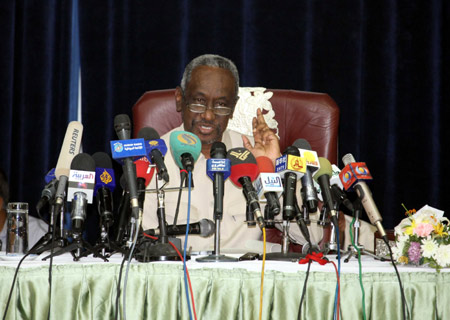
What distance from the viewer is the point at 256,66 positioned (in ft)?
11.1

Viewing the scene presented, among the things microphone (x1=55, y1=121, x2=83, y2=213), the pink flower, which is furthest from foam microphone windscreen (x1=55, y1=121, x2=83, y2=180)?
the pink flower

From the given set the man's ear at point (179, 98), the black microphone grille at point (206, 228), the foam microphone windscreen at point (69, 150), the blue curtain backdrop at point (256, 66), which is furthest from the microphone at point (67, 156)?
the blue curtain backdrop at point (256, 66)

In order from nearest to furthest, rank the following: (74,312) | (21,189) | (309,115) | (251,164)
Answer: (74,312)
(251,164)
(309,115)
(21,189)

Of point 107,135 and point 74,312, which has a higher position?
point 107,135

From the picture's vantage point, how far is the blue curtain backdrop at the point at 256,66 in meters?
3.33

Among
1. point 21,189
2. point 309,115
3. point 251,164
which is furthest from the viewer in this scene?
point 21,189

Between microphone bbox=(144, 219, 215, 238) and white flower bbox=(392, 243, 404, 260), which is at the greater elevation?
microphone bbox=(144, 219, 215, 238)

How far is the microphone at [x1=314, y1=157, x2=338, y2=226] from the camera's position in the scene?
4.89ft

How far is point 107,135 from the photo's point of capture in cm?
332

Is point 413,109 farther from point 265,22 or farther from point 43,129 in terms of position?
point 43,129

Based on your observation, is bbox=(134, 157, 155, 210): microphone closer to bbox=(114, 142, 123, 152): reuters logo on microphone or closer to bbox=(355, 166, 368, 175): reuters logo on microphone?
bbox=(114, 142, 123, 152): reuters logo on microphone

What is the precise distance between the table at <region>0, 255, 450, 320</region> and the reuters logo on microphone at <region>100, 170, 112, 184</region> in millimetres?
279

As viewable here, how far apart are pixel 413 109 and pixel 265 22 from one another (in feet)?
3.60

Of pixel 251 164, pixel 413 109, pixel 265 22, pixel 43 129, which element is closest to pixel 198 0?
pixel 265 22
